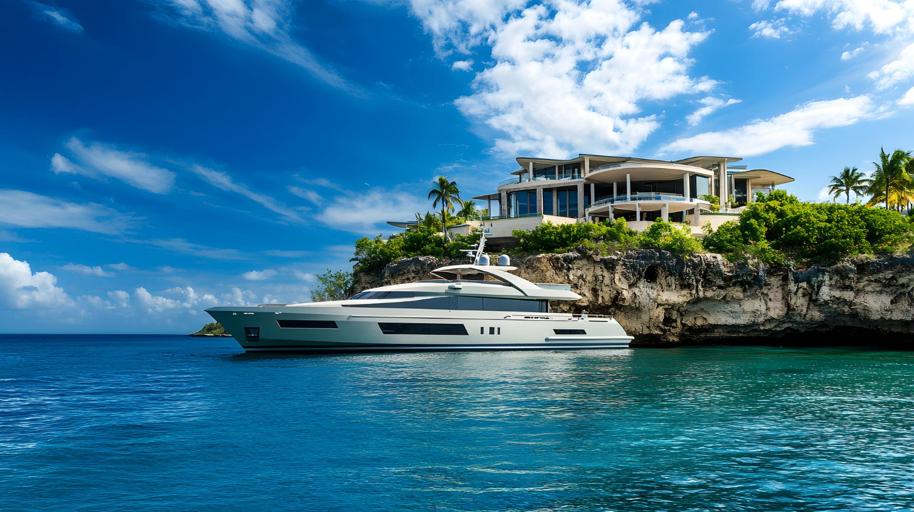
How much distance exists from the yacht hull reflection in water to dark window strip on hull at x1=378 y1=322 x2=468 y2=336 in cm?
5

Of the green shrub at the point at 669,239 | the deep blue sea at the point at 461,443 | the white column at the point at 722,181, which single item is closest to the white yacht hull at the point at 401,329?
the deep blue sea at the point at 461,443

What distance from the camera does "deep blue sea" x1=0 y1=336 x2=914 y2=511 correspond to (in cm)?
800

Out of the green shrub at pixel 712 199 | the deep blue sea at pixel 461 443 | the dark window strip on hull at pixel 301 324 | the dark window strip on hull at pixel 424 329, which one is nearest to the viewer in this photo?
the deep blue sea at pixel 461 443

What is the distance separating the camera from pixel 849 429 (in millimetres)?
11883

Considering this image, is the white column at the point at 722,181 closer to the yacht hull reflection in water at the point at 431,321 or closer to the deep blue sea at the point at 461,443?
the yacht hull reflection in water at the point at 431,321

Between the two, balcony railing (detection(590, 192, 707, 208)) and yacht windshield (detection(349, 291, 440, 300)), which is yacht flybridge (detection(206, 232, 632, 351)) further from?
balcony railing (detection(590, 192, 707, 208))

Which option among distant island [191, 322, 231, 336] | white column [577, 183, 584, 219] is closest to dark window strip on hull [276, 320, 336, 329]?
white column [577, 183, 584, 219]

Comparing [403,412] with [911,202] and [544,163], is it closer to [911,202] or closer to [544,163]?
[544,163]

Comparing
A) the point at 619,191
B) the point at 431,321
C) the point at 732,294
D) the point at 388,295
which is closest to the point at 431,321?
the point at 431,321

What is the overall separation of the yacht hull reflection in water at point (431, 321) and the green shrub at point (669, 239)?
788cm

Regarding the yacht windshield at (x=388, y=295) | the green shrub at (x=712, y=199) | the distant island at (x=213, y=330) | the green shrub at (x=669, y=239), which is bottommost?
the distant island at (x=213, y=330)

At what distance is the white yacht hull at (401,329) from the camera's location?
28.4 meters

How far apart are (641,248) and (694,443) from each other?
3015cm

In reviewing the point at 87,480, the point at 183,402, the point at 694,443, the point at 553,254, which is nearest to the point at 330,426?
the point at 87,480
